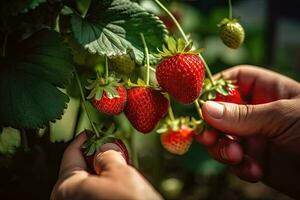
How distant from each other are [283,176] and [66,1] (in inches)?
25.6

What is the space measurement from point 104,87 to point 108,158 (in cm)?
12

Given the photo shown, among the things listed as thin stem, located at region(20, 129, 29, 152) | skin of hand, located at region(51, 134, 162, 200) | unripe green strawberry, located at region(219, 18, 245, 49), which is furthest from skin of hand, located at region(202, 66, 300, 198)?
thin stem, located at region(20, 129, 29, 152)

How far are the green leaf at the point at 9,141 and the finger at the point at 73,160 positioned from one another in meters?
0.17

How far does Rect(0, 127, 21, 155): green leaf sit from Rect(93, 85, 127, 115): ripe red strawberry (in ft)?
0.71

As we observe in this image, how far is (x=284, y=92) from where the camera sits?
1174 mm

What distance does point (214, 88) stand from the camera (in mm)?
981

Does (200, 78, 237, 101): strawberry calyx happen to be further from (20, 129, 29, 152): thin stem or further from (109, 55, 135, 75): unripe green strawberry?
(20, 129, 29, 152): thin stem

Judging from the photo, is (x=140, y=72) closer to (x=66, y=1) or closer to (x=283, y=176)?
(x=66, y=1)

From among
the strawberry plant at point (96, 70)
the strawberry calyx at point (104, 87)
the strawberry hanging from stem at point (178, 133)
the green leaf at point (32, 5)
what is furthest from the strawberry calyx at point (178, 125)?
the green leaf at point (32, 5)

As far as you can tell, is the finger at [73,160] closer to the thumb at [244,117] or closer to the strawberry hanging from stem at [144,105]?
the strawberry hanging from stem at [144,105]

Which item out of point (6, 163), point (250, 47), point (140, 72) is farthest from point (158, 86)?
point (250, 47)

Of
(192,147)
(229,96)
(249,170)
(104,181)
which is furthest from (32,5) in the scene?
(192,147)

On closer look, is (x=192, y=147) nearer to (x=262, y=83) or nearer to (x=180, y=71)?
(x=262, y=83)

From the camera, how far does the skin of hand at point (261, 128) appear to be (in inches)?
38.3
